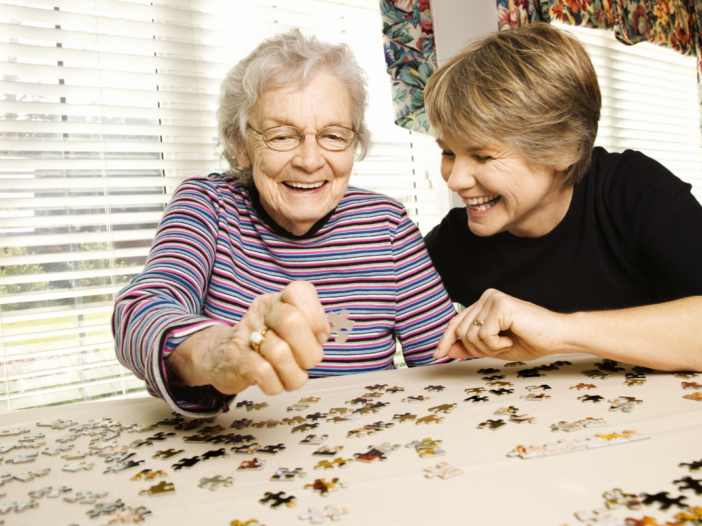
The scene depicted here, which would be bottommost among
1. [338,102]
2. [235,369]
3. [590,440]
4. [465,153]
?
[590,440]

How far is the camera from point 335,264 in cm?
183

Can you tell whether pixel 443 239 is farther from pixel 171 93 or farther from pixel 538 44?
pixel 171 93

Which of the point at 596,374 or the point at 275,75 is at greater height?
the point at 275,75

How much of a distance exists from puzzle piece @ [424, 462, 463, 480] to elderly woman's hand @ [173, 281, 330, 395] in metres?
0.25

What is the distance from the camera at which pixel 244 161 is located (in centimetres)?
182

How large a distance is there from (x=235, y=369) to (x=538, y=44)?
145 cm

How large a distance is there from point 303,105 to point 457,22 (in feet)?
8.30

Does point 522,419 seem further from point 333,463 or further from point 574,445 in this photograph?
point 333,463

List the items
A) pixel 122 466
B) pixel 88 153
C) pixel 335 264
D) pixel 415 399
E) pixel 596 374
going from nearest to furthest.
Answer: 1. pixel 122 466
2. pixel 415 399
3. pixel 596 374
4. pixel 335 264
5. pixel 88 153

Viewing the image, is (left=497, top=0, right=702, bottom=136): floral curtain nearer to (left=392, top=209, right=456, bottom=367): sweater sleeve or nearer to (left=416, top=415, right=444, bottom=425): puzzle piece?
(left=392, top=209, right=456, bottom=367): sweater sleeve

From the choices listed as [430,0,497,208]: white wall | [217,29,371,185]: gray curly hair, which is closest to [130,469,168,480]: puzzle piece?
[217,29,371,185]: gray curly hair

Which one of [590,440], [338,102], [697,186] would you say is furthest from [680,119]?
[590,440]

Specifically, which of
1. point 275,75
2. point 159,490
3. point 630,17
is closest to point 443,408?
point 159,490

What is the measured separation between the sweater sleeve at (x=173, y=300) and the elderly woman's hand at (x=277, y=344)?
13 cm
